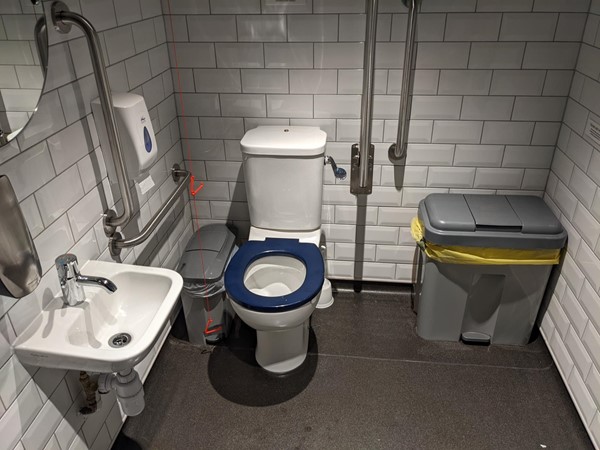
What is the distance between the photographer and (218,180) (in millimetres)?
2471

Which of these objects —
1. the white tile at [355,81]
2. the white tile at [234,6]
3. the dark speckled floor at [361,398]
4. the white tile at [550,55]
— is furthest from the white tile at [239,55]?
the dark speckled floor at [361,398]

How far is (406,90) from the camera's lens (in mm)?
2062

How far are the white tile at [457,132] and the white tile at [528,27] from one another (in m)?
0.38

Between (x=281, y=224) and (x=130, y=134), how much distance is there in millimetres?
856

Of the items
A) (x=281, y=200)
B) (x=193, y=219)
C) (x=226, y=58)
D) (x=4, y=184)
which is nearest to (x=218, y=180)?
(x=193, y=219)

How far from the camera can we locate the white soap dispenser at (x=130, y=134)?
1.58m

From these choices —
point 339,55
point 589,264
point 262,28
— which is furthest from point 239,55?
point 589,264

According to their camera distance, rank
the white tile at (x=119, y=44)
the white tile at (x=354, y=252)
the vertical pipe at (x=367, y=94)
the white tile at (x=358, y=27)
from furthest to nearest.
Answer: the white tile at (x=354, y=252), the white tile at (x=358, y=27), the vertical pipe at (x=367, y=94), the white tile at (x=119, y=44)

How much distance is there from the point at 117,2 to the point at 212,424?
1.61 m

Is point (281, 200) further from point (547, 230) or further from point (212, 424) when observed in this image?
point (547, 230)

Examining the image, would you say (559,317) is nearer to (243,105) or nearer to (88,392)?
(243,105)

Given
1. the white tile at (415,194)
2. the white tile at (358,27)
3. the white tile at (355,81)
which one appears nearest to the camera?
the white tile at (358,27)

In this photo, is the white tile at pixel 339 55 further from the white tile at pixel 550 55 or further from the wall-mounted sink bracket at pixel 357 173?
the white tile at pixel 550 55

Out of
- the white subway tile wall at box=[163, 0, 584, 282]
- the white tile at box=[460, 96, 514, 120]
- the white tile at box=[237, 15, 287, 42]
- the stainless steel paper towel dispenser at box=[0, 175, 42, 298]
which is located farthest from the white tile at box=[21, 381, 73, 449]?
the white tile at box=[460, 96, 514, 120]
